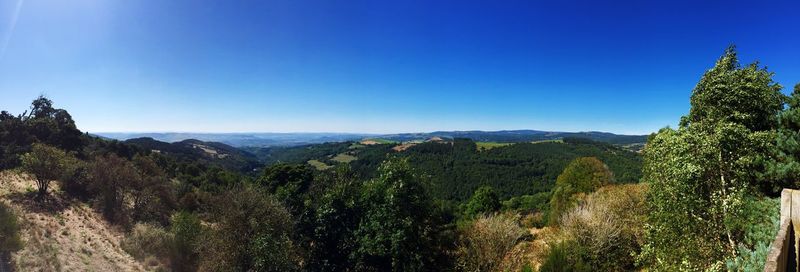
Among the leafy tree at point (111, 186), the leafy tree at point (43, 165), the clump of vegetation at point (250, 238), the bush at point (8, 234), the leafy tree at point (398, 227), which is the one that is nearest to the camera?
the leafy tree at point (398, 227)

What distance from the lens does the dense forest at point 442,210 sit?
9133 millimetres

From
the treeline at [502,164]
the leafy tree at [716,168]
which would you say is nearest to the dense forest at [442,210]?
Result: the leafy tree at [716,168]

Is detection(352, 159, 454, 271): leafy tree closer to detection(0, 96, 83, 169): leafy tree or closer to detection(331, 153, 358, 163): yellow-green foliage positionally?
detection(0, 96, 83, 169): leafy tree

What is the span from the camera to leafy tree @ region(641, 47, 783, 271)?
8953 mm

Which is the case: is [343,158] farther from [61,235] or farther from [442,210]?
[442,210]

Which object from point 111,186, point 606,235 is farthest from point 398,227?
point 111,186

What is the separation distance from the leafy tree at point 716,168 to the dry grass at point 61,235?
90.1 feet

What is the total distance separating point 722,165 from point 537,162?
4418 inches

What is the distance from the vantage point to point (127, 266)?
70.7 ft

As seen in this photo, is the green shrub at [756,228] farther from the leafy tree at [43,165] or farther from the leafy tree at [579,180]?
the leafy tree at [43,165]

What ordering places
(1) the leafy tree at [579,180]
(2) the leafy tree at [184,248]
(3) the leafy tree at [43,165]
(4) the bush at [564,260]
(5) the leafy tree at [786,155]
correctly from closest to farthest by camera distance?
(5) the leafy tree at [786,155]
(4) the bush at [564,260]
(2) the leafy tree at [184,248]
(3) the leafy tree at [43,165]
(1) the leafy tree at [579,180]

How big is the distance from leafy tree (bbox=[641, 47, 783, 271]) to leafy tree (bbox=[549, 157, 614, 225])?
2264 centimetres

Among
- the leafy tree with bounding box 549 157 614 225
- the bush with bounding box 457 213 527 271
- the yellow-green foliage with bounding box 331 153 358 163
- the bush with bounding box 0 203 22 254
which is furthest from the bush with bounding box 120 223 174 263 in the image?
the yellow-green foliage with bounding box 331 153 358 163

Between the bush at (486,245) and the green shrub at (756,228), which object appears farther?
the bush at (486,245)
